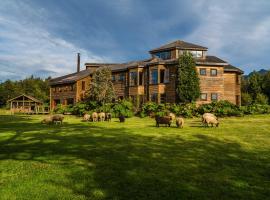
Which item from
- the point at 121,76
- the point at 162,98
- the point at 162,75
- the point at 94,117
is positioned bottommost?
the point at 94,117

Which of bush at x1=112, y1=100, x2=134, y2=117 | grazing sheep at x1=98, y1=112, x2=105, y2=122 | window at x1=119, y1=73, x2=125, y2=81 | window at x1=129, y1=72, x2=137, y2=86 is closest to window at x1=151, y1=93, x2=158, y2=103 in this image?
window at x1=129, y1=72, x2=137, y2=86

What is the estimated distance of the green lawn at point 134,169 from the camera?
789 centimetres

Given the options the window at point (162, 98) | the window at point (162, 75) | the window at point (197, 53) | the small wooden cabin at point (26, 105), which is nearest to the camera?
the window at point (162, 98)

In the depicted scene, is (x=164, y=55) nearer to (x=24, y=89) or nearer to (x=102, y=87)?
(x=102, y=87)

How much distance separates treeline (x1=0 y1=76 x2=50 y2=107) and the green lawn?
3011 inches

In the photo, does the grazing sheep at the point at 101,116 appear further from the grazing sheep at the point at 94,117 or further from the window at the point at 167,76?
the window at the point at 167,76

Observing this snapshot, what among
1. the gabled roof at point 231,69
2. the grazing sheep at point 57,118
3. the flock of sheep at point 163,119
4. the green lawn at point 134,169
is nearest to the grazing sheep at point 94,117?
the flock of sheep at point 163,119

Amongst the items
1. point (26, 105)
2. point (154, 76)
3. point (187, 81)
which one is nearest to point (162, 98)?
point (154, 76)

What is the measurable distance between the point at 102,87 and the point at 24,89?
75325 millimetres

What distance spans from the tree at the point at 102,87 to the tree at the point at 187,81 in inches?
416

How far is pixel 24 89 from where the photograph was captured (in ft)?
358

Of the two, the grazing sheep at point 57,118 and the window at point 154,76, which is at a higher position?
the window at point 154,76

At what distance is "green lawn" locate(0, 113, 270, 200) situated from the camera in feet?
25.9

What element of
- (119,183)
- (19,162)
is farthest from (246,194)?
(19,162)
